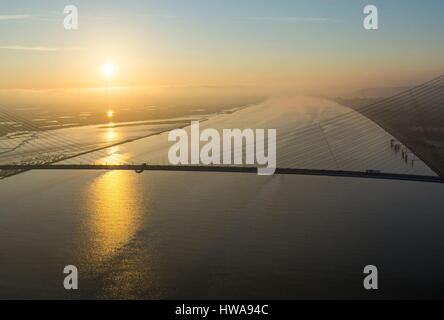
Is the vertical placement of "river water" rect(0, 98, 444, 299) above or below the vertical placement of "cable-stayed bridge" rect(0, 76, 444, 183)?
below

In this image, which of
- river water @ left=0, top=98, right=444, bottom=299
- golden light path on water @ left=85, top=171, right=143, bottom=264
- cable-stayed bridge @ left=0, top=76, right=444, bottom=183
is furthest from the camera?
cable-stayed bridge @ left=0, top=76, right=444, bottom=183

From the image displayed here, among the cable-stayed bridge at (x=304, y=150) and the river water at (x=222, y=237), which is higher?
the cable-stayed bridge at (x=304, y=150)

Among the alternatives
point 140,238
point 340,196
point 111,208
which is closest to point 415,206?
point 340,196

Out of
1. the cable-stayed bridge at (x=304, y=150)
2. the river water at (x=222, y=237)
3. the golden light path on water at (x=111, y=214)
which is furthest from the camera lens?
the cable-stayed bridge at (x=304, y=150)

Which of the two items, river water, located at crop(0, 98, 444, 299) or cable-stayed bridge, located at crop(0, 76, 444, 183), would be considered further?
cable-stayed bridge, located at crop(0, 76, 444, 183)

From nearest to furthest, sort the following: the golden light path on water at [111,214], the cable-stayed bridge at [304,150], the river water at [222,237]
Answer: the river water at [222,237] → the golden light path on water at [111,214] → the cable-stayed bridge at [304,150]

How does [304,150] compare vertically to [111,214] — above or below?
above

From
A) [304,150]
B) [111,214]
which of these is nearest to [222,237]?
[111,214]

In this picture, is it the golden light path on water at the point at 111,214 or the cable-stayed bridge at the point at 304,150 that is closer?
the golden light path on water at the point at 111,214

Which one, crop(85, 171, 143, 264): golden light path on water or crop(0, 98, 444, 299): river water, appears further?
crop(85, 171, 143, 264): golden light path on water

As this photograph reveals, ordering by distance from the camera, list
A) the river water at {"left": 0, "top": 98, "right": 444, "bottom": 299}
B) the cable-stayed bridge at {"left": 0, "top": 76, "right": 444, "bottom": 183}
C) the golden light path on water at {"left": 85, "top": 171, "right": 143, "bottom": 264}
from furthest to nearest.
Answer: the cable-stayed bridge at {"left": 0, "top": 76, "right": 444, "bottom": 183}, the golden light path on water at {"left": 85, "top": 171, "right": 143, "bottom": 264}, the river water at {"left": 0, "top": 98, "right": 444, "bottom": 299}

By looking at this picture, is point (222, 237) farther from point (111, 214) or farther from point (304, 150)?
Result: point (304, 150)

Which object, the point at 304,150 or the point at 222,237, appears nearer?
the point at 222,237
